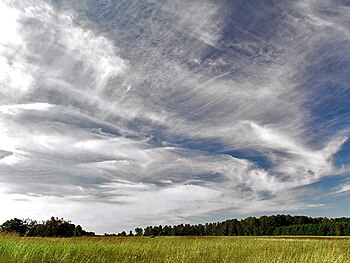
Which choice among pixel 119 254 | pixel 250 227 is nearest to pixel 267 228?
pixel 250 227

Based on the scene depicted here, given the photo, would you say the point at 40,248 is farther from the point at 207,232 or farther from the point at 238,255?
the point at 207,232

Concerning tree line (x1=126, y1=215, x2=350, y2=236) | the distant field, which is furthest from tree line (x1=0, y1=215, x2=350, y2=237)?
the distant field

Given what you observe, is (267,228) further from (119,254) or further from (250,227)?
(119,254)

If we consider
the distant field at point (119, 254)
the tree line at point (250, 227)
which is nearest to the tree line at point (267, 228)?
the tree line at point (250, 227)

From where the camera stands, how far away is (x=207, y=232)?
137875mm

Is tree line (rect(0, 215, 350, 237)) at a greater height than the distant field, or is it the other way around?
tree line (rect(0, 215, 350, 237))

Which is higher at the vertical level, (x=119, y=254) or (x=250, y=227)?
(x=250, y=227)

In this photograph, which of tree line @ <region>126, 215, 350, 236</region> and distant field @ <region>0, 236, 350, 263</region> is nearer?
distant field @ <region>0, 236, 350, 263</region>

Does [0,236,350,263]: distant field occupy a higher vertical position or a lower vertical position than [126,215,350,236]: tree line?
lower

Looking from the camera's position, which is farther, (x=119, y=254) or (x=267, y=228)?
(x=267, y=228)

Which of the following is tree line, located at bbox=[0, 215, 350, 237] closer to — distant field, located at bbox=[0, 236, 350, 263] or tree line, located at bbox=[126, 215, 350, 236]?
tree line, located at bbox=[126, 215, 350, 236]

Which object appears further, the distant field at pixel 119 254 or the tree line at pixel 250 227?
the tree line at pixel 250 227

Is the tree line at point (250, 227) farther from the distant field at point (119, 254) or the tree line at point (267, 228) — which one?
the distant field at point (119, 254)

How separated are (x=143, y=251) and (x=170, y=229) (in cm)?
10912
